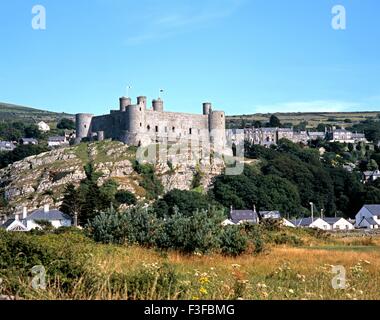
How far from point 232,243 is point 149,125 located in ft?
238

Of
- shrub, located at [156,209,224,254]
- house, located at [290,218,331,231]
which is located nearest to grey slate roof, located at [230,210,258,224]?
house, located at [290,218,331,231]

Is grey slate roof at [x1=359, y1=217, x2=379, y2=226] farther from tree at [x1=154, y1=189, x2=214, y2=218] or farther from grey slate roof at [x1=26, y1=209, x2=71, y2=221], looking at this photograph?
grey slate roof at [x1=26, y1=209, x2=71, y2=221]

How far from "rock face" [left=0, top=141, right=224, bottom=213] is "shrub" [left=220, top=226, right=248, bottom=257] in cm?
6008

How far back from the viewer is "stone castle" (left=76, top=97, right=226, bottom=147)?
3583 inches

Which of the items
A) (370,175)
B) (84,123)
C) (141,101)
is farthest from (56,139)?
(370,175)

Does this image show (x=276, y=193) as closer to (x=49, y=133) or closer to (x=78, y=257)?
(x=78, y=257)

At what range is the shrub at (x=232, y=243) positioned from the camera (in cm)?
2028

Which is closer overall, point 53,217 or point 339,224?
point 53,217

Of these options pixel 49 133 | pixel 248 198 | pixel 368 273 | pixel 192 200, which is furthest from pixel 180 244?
pixel 49 133

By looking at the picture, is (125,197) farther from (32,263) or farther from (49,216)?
(32,263)

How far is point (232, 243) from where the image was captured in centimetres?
2048

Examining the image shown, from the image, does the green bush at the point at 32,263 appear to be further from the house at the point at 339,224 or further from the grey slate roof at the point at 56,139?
the grey slate roof at the point at 56,139

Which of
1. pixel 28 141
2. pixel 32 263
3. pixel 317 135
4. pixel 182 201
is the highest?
pixel 28 141

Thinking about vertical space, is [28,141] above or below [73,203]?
above
